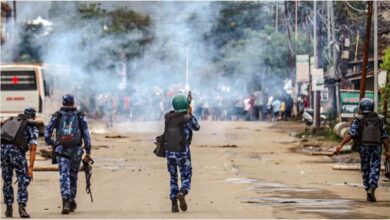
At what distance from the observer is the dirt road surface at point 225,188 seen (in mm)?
16141

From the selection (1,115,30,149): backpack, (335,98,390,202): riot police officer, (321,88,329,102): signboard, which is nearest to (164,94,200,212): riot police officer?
(1,115,30,149): backpack

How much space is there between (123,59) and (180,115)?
56.0 metres

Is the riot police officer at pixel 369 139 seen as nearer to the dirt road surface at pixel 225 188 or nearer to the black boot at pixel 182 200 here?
the dirt road surface at pixel 225 188

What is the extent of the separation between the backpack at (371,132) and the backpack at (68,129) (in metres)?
4.62

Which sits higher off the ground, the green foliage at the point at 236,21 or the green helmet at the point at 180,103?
the green foliage at the point at 236,21

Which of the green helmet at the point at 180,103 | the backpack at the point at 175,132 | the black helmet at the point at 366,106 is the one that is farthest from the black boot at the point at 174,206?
the black helmet at the point at 366,106

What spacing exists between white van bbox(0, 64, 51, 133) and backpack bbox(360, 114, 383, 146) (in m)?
27.1

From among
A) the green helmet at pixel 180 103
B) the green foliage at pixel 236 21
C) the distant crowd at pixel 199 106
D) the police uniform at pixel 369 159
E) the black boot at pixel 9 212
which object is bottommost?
the distant crowd at pixel 199 106

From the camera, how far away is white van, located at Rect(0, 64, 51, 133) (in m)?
44.4

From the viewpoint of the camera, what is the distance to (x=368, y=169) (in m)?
18.2

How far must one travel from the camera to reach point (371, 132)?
18.1 meters

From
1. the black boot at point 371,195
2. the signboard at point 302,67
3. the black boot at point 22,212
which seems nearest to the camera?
the black boot at point 22,212

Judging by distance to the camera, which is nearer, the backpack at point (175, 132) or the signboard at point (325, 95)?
the backpack at point (175, 132)

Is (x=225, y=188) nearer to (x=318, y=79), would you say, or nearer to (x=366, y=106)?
(x=366, y=106)
